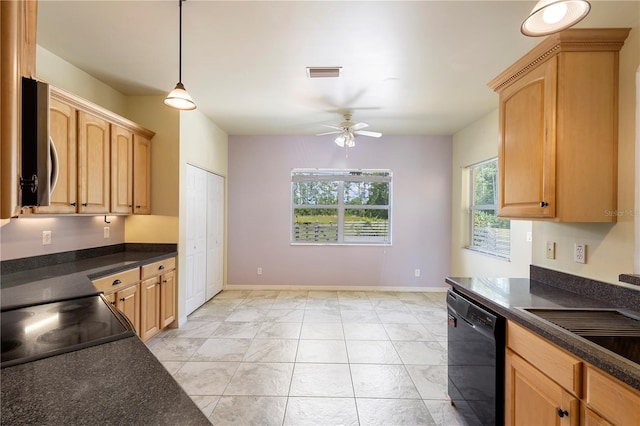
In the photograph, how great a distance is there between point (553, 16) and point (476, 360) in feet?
6.04

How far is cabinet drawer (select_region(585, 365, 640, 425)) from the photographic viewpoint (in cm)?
96

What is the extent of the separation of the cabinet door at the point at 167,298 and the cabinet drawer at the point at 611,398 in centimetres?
344

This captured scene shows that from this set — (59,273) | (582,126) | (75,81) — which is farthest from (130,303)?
(582,126)

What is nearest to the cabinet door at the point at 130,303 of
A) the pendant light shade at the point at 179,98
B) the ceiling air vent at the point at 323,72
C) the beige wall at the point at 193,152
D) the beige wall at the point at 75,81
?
the beige wall at the point at 193,152

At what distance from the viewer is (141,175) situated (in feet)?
10.9

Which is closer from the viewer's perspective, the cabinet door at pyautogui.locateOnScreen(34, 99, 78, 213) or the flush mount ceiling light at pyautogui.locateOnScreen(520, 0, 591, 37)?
the flush mount ceiling light at pyautogui.locateOnScreen(520, 0, 591, 37)

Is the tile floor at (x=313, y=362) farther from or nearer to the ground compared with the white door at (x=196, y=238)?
nearer to the ground

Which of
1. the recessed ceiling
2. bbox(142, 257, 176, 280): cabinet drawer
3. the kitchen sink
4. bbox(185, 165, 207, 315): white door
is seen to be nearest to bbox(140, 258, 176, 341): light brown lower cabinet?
bbox(142, 257, 176, 280): cabinet drawer

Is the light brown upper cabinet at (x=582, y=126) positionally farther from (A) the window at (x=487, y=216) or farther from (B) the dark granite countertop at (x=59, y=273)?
(B) the dark granite countertop at (x=59, y=273)

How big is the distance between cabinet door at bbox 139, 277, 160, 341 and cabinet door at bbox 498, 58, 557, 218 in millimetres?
3267

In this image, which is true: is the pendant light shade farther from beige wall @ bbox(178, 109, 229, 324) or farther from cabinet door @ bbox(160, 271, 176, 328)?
cabinet door @ bbox(160, 271, 176, 328)

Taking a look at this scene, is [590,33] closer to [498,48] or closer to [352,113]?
[498,48]

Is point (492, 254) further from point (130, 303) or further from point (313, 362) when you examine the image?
point (130, 303)

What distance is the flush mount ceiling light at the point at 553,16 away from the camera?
1233mm
